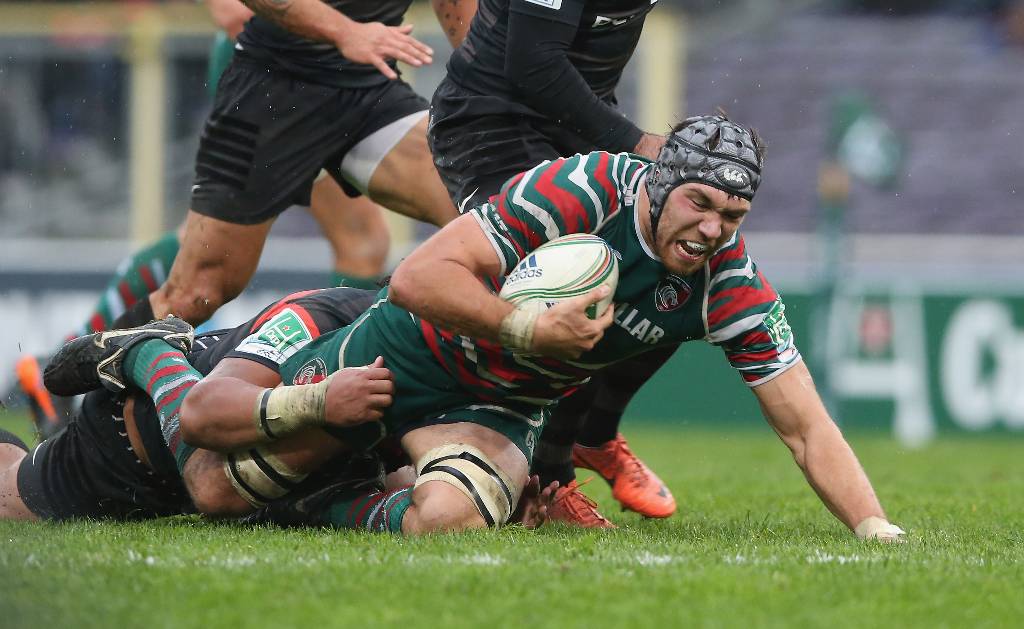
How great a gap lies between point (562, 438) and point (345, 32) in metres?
1.81

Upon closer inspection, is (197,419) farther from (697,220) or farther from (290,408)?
(697,220)

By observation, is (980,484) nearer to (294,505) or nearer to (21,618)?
(294,505)

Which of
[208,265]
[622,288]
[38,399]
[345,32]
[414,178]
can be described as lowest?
[38,399]

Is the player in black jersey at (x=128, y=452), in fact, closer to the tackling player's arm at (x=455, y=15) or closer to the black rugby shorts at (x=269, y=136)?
the black rugby shorts at (x=269, y=136)

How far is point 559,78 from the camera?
17.8ft

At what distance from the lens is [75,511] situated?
5387 mm

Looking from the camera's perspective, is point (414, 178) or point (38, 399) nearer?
point (414, 178)

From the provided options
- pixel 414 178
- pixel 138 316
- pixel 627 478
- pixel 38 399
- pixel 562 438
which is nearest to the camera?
pixel 562 438

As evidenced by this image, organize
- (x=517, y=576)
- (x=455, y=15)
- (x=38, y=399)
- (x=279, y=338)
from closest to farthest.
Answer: (x=517, y=576)
(x=279, y=338)
(x=455, y=15)
(x=38, y=399)

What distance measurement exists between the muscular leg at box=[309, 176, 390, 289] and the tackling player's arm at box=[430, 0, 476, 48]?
136 centimetres

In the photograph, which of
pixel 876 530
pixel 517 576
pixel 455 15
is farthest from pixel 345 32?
pixel 517 576

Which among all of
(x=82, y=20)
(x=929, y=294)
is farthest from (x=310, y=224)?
(x=929, y=294)

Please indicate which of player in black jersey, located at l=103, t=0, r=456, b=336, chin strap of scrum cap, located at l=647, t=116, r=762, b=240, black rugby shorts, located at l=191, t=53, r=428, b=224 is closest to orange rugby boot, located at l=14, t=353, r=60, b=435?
player in black jersey, located at l=103, t=0, r=456, b=336

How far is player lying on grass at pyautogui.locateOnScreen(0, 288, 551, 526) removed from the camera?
5156 millimetres
